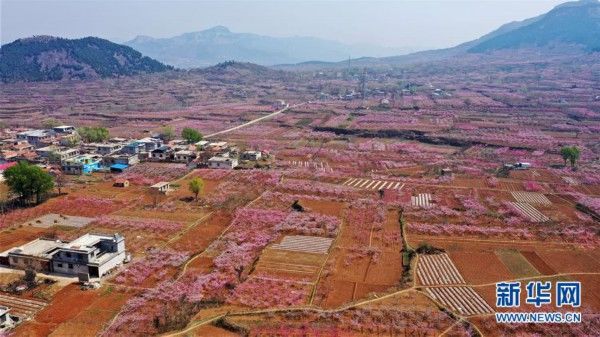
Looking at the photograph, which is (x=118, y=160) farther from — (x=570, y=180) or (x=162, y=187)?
(x=570, y=180)

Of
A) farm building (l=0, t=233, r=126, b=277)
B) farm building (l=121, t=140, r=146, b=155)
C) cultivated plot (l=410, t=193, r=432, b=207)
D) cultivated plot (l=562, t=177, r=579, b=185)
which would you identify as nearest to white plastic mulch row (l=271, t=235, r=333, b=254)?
farm building (l=0, t=233, r=126, b=277)

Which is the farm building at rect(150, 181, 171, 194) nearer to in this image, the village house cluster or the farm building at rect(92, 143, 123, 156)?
the village house cluster

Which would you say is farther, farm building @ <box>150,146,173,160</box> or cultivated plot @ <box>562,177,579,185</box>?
farm building @ <box>150,146,173,160</box>

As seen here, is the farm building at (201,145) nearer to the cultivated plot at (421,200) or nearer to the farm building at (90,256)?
the cultivated plot at (421,200)

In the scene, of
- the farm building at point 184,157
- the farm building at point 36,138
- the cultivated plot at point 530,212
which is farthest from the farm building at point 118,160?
the cultivated plot at point 530,212

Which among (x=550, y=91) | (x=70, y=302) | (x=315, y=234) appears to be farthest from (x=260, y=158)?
(x=550, y=91)

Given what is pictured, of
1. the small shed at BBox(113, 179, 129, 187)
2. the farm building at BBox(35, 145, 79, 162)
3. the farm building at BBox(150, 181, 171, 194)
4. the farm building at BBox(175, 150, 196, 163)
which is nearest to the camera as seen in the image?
the farm building at BBox(150, 181, 171, 194)

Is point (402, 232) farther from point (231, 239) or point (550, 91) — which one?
point (550, 91)
